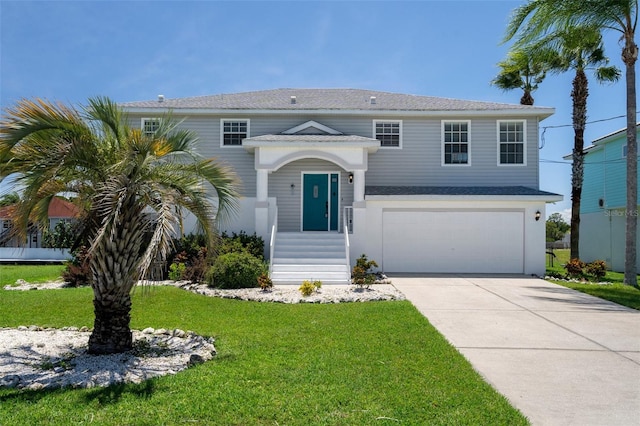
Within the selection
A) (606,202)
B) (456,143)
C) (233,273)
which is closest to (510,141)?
(456,143)

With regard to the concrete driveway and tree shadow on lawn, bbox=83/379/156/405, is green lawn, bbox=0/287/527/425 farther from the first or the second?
the concrete driveway

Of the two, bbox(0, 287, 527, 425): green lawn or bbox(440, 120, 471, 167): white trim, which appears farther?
bbox(440, 120, 471, 167): white trim

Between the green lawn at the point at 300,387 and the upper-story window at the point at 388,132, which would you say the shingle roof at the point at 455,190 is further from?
the green lawn at the point at 300,387

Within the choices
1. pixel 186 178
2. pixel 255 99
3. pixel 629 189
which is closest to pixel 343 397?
pixel 186 178

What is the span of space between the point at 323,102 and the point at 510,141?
298 inches

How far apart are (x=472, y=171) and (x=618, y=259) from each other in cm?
986

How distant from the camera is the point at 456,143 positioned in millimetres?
17938

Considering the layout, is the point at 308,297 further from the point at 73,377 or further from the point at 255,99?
the point at 255,99

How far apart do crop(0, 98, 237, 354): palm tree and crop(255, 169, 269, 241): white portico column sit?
29.7 ft

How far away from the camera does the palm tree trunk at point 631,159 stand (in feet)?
48.2

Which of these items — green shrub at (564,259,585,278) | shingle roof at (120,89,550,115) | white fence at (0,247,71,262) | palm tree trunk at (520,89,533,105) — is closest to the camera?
green shrub at (564,259,585,278)

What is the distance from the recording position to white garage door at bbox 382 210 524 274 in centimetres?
1623

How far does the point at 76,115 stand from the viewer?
6.01m

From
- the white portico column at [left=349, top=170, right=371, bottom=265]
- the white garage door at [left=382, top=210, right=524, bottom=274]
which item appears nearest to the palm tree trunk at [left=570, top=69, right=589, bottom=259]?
the white garage door at [left=382, top=210, right=524, bottom=274]
